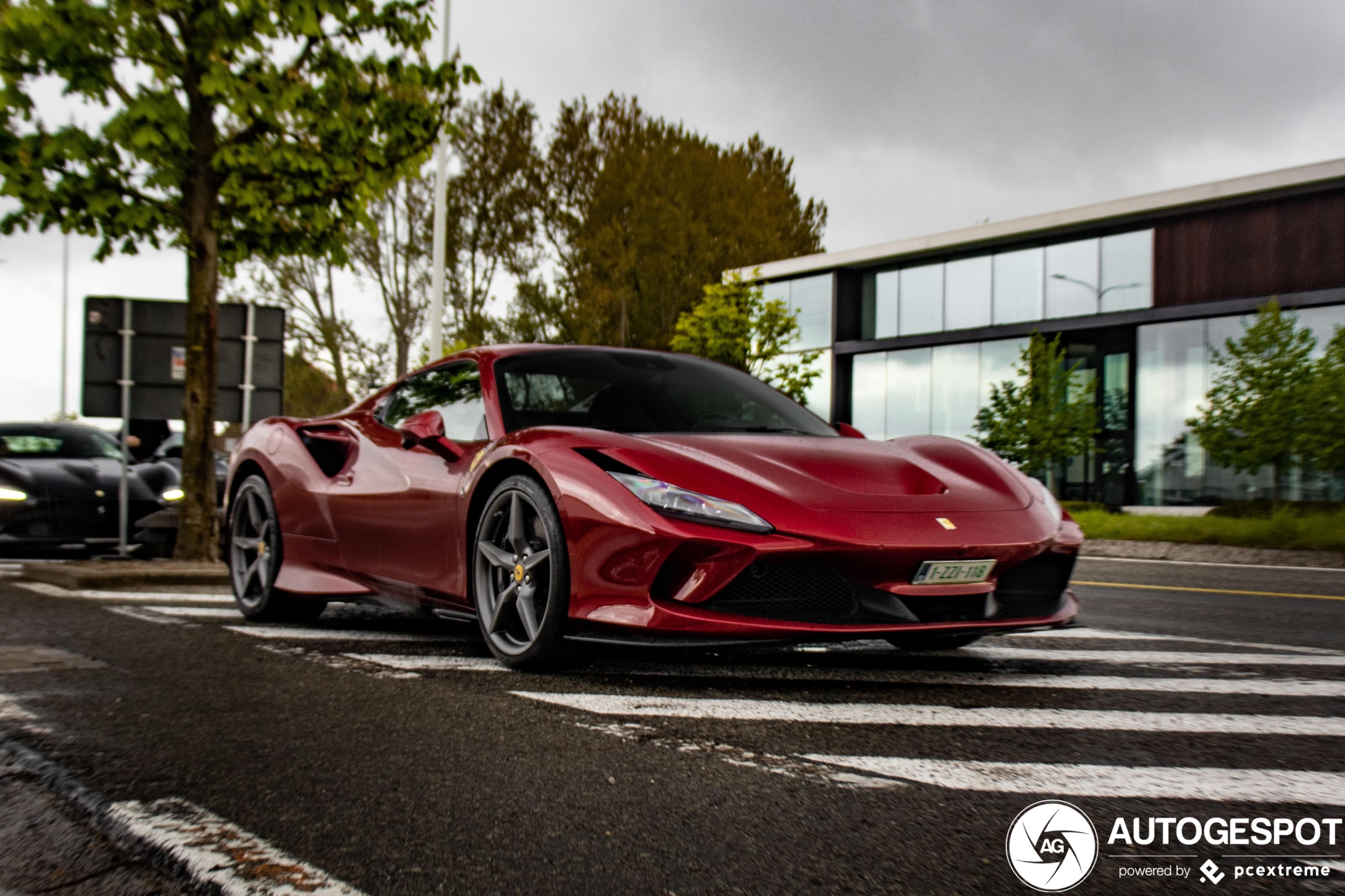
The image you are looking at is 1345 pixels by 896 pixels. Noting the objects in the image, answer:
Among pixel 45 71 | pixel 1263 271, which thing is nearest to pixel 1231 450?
pixel 1263 271

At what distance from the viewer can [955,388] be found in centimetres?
3219

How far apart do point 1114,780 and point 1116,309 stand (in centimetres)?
2806

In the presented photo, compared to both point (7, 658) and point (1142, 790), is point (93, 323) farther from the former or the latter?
point (1142, 790)

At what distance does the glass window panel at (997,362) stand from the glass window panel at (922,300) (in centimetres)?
192

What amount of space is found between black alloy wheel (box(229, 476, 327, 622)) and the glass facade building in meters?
21.4

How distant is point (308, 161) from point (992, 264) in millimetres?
24916

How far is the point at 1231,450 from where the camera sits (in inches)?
818

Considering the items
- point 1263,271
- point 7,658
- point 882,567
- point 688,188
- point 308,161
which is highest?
point 688,188

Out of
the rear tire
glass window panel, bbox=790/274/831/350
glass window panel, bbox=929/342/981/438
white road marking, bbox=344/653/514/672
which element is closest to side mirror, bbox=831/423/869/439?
the rear tire

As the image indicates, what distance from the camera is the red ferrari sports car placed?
3.59m

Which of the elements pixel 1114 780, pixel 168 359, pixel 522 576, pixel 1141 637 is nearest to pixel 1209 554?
pixel 1141 637

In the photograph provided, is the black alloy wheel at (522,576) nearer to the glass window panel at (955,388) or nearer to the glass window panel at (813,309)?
the glass window panel at (955,388)

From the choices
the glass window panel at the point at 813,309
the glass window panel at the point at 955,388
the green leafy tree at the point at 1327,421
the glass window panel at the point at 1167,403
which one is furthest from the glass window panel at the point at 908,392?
the green leafy tree at the point at 1327,421

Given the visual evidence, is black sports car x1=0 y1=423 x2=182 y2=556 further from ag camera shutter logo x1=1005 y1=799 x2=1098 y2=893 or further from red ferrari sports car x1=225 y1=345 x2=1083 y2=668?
ag camera shutter logo x1=1005 y1=799 x2=1098 y2=893
